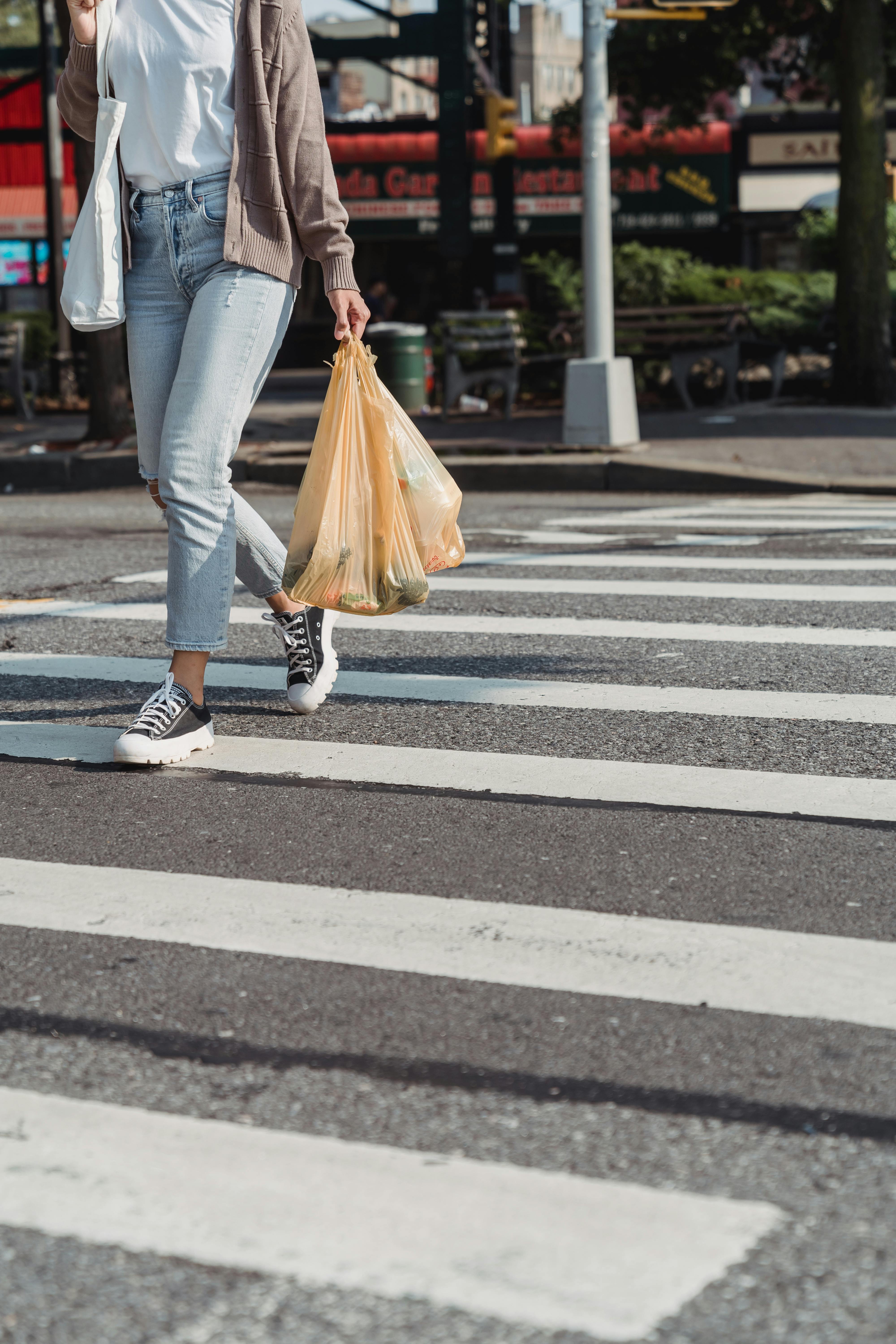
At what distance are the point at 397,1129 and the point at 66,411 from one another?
1849 centimetres

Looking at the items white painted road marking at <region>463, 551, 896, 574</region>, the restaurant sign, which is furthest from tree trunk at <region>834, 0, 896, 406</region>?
the restaurant sign

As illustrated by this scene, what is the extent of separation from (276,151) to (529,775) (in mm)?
1661

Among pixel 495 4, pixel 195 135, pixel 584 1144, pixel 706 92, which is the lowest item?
pixel 584 1144

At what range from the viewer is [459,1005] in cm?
264

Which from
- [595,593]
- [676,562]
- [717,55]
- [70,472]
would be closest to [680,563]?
[676,562]

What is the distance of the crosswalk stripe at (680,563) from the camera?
23.3 ft

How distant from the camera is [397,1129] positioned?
2.22m

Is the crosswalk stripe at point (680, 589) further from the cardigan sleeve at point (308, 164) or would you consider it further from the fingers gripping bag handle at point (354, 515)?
the cardigan sleeve at point (308, 164)

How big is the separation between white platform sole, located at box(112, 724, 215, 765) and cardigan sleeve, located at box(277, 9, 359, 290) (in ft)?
3.95

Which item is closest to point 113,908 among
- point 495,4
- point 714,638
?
point 714,638

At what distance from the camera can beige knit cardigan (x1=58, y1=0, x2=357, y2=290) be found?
4035 mm

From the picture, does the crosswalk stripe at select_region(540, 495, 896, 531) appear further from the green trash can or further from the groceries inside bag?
the green trash can

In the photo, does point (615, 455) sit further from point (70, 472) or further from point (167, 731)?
point (167, 731)

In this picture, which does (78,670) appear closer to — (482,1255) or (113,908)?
(113,908)
